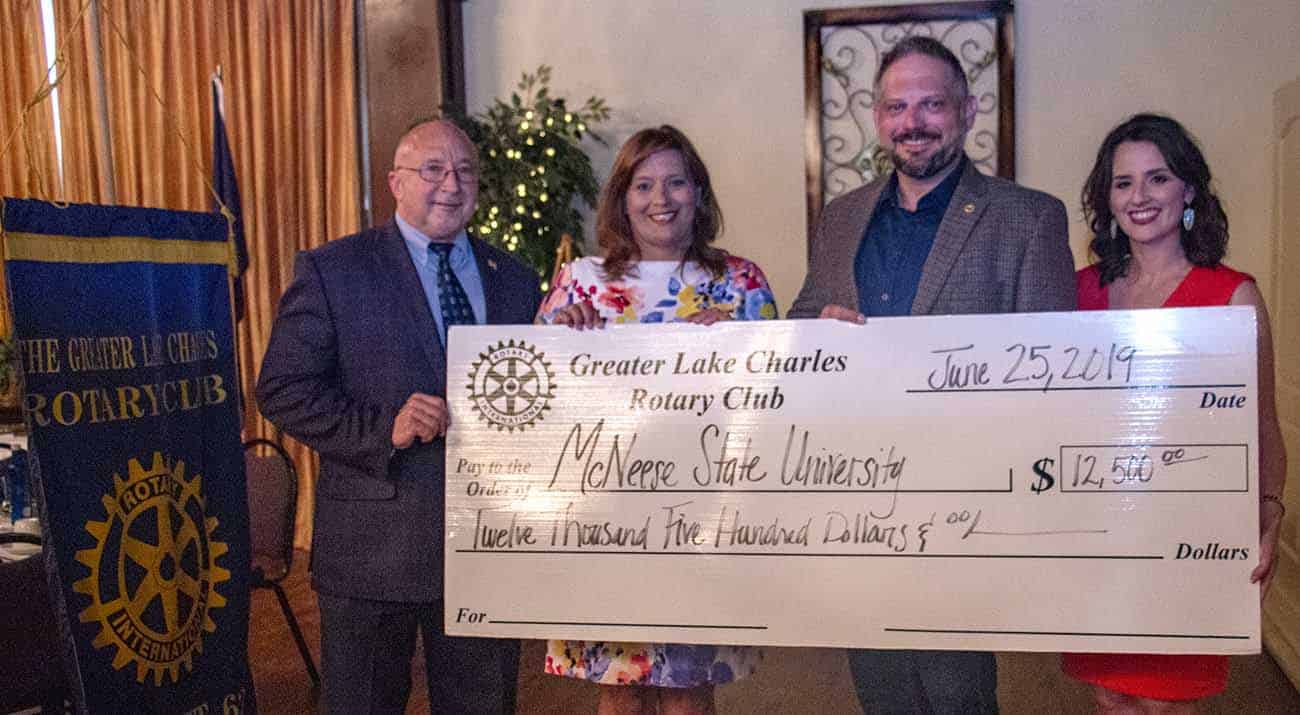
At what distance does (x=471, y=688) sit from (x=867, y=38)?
141 inches

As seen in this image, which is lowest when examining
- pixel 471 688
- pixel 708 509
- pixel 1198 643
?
pixel 471 688

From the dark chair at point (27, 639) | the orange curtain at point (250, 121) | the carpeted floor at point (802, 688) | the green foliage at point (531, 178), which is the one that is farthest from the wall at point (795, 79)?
the dark chair at point (27, 639)

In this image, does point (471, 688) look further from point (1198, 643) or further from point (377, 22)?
point (377, 22)

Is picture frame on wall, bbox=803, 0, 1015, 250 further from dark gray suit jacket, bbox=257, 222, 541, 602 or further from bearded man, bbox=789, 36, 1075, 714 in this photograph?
dark gray suit jacket, bbox=257, 222, 541, 602

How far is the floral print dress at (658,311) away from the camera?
2.00 meters

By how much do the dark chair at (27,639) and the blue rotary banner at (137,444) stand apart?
334 mm

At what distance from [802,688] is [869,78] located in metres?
2.65

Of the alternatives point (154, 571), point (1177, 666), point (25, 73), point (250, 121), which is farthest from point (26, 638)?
point (25, 73)

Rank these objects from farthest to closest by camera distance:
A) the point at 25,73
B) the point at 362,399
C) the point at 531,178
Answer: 1. the point at 25,73
2. the point at 531,178
3. the point at 362,399

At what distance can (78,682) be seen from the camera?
1905 mm

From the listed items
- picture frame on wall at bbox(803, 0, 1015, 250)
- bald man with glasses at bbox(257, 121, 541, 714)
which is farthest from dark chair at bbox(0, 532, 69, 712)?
picture frame on wall at bbox(803, 0, 1015, 250)

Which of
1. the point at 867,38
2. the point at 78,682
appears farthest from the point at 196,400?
the point at 867,38

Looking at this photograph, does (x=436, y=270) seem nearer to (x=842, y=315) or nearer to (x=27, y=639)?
(x=842, y=315)

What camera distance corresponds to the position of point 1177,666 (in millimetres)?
1804
